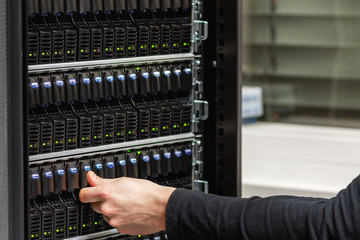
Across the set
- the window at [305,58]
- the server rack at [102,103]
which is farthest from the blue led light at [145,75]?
the window at [305,58]

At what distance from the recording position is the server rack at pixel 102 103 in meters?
1.62

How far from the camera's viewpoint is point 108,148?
6.30ft

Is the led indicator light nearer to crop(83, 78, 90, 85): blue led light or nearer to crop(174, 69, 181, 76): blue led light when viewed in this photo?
crop(83, 78, 90, 85): blue led light

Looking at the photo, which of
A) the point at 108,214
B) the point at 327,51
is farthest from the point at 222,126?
the point at 327,51

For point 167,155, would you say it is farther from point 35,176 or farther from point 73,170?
point 35,176

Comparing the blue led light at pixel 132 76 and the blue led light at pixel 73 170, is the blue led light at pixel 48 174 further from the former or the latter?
the blue led light at pixel 132 76

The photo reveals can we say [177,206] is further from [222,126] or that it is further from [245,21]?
[245,21]

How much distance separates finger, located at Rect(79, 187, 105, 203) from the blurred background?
2.71 meters

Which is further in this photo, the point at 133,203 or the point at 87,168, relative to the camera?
the point at 87,168

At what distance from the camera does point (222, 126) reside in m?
2.15

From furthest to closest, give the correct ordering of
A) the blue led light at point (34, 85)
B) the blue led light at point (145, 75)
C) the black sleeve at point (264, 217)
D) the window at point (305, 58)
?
1. the window at point (305, 58)
2. the blue led light at point (145, 75)
3. the blue led light at point (34, 85)
4. the black sleeve at point (264, 217)

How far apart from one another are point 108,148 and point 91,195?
157 mm

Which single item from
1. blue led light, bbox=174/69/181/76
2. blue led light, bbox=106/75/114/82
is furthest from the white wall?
blue led light, bbox=106/75/114/82

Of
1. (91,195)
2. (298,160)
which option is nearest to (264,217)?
(91,195)
